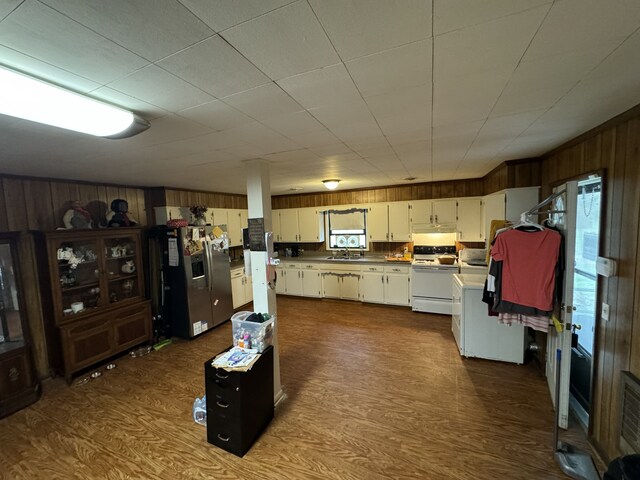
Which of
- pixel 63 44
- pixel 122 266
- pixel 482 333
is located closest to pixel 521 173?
pixel 482 333

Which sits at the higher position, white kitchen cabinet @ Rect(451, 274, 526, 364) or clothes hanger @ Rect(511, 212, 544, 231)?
clothes hanger @ Rect(511, 212, 544, 231)

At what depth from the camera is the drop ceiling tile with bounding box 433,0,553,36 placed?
735 mm

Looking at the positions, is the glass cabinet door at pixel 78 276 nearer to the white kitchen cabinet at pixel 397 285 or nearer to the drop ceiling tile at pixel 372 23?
the drop ceiling tile at pixel 372 23

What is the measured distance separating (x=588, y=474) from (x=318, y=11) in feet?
9.64

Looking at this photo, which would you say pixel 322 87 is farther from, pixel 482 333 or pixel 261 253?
pixel 482 333

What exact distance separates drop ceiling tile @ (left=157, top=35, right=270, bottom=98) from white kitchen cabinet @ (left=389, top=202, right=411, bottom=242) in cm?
433

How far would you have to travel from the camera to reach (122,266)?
3.73 metres

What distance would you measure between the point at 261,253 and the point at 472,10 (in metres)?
2.09

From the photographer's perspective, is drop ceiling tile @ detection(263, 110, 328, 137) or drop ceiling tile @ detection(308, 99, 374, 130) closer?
drop ceiling tile @ detection(308, 99, 374, 130)

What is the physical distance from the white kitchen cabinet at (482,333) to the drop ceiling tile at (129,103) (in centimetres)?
333

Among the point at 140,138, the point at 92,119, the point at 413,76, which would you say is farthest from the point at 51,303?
the point at 413,76

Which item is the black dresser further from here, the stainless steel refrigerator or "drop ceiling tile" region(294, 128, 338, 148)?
the stainless steel refrigerator

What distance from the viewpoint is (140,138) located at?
5.77 feet

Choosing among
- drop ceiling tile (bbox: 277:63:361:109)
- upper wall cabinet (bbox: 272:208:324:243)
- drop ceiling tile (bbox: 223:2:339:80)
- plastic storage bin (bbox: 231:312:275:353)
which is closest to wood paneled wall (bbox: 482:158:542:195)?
drop ceiling tile (bbox: 277:63:361:109)
